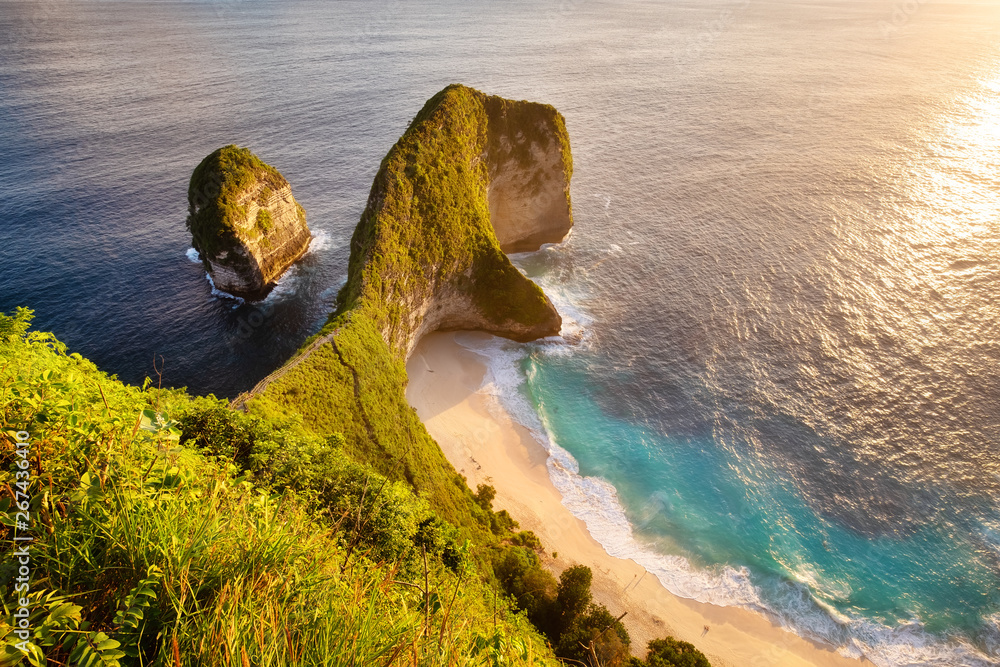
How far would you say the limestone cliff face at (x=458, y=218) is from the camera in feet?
124

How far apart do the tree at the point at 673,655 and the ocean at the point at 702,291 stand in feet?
14.4

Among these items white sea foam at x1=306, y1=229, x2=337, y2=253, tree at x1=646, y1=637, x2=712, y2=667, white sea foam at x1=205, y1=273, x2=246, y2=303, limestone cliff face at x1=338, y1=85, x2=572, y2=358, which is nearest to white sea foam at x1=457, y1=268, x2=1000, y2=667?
tree at x1=646, y1=637, x2=712, y2=667

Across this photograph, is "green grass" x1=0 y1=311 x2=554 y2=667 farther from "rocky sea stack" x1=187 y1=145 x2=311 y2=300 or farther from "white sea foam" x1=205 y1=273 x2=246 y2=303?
"white sea foam" x1=205 y1=273 x2=246 y2=303

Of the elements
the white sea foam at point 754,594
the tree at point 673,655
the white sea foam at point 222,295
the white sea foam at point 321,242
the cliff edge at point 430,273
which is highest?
the cliff edge at point 430,273

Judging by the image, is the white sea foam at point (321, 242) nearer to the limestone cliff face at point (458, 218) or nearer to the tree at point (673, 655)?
the limestone cliff face at point (458, 218)

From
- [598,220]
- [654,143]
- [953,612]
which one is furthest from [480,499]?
[654,143]

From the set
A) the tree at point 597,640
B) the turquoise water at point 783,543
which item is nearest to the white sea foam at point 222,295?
the turquoise water at point 783,543

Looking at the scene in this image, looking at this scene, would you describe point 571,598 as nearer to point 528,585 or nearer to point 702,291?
point 528,585

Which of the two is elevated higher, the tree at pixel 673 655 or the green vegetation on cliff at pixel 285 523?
the green vegetation on cliff at pixel 285 523

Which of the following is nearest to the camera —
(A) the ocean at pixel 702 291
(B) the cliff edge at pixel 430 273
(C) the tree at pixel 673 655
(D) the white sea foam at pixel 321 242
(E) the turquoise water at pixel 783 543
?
(C) the tree at pixel 673 655

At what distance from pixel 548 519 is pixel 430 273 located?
21692 mm

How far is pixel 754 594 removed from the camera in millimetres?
31625

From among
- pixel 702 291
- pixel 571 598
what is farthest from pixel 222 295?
pixel 702 291

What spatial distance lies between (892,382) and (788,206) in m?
34.0
